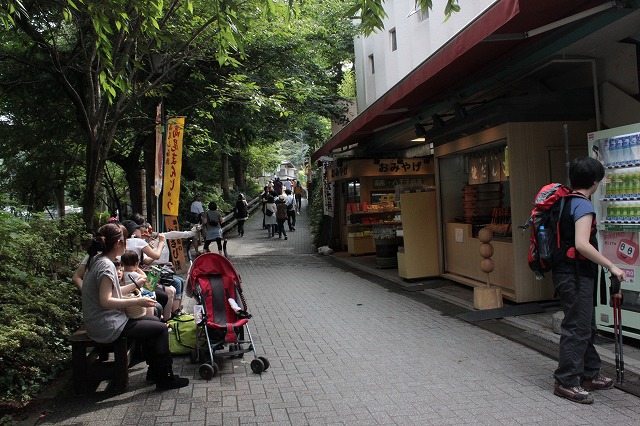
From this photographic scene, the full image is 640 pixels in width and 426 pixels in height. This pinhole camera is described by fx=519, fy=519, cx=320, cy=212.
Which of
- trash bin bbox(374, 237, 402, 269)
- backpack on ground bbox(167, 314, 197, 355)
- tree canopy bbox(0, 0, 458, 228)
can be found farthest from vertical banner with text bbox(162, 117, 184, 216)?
trash bin bbox(374, 237, 402, 269)

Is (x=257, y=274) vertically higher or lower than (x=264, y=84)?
lower

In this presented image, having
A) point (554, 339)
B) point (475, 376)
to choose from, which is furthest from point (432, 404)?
point (554, 339)

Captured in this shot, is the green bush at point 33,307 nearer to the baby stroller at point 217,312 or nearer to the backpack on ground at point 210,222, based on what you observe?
the baby stroller at point 217,312

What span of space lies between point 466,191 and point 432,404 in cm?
641

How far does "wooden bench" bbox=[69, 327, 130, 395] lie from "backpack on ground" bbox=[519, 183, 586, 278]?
379 centimetres

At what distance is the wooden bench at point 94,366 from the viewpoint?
15.4 feet

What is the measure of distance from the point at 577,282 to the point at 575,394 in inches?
35.5

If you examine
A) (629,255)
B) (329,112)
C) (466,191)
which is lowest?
(629,255)

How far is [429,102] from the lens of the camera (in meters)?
9.67

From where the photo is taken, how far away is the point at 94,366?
4809 millimetres

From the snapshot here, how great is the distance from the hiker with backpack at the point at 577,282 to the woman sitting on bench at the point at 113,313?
3.47 m

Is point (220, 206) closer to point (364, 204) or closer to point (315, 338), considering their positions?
point (364, 204)

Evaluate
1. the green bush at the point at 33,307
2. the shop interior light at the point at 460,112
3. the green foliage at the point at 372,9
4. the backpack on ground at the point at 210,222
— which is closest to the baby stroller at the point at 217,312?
the green bush at the point at 33,307

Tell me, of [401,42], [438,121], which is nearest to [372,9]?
[438,121]
